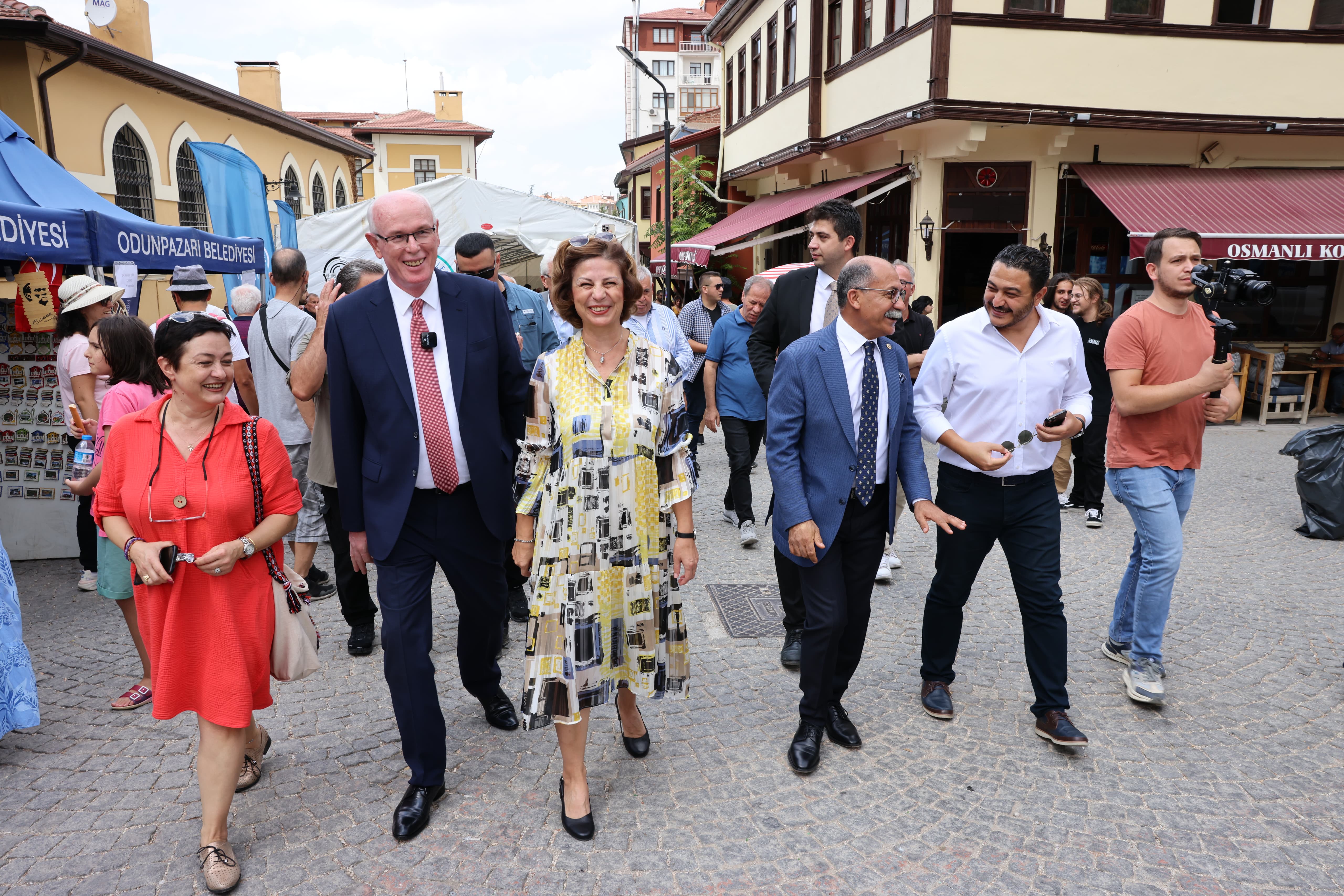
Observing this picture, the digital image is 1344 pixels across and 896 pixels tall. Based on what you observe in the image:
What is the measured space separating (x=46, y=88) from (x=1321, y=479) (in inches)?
662

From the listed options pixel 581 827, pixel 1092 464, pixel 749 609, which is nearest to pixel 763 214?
pixel 1092 464

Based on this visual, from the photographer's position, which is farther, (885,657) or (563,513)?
(885,657)

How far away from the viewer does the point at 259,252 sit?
863 centimetres

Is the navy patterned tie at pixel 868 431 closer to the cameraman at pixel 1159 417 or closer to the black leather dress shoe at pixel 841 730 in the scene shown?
the black leather dress shoe at pixel 841 730

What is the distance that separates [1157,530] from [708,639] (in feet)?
7.56

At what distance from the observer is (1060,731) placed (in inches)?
139

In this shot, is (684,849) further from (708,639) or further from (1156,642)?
(1156,642)

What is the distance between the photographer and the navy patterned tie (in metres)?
3.39

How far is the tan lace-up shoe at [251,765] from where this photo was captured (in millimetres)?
3320

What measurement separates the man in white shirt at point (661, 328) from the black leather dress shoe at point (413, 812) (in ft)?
11.7

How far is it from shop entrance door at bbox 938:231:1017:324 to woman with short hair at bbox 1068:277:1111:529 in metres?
6.78

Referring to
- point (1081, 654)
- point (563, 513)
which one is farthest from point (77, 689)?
point (1081, 654)

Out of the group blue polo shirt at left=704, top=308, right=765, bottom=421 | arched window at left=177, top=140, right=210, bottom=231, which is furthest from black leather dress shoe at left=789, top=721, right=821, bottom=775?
arched window at left=177, top=140, right=210, bottom=231

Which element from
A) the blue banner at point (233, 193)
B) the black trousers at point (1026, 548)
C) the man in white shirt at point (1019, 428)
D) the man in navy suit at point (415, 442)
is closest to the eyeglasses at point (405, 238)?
the man in navy suit at point (415, 442)
